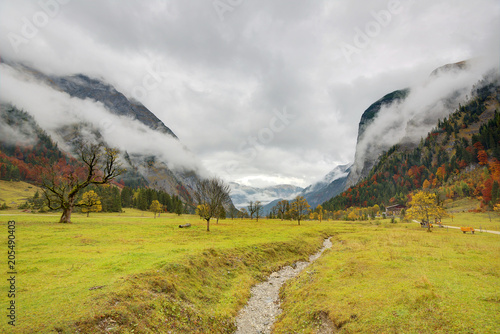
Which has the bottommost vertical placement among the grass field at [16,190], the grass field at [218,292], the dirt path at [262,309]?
the dirt path at [262,309]

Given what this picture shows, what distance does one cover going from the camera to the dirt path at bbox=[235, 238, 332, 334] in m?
16.8

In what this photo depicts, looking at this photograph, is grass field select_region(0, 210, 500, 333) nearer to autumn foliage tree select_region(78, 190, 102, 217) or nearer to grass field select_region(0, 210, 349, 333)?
grass field select_region(0, 210, 349, 333)

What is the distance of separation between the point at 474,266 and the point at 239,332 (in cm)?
2494

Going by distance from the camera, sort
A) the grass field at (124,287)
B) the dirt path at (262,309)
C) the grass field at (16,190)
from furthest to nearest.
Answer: the grass field at (16,190), the dirt path at (262,309), the grass field at (124,287)

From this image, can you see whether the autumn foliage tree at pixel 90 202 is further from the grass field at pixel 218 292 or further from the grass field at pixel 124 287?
the grass field at pixel 218 292

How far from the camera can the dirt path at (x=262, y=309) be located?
1677 cm

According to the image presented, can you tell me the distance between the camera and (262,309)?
64.4 feet

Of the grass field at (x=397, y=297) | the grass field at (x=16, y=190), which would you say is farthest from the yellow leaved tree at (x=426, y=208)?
the grass field at (x=16, y=190)

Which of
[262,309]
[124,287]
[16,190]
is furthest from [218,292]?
[16,190]

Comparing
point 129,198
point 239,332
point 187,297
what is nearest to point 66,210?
point 187,297

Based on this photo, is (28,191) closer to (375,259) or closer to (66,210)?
(66,210)

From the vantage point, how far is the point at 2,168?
192375 millimetres

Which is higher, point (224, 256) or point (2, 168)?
point (2, 168)

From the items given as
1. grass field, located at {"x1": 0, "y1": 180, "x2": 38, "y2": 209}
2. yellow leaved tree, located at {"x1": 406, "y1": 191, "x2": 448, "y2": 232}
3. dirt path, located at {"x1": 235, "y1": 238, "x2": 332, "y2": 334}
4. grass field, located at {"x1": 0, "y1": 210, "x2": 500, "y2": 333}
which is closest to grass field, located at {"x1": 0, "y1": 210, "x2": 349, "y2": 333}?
grass field, located at {"x1": 0, "y1": 210, "x2": 500, "y2": 333}
